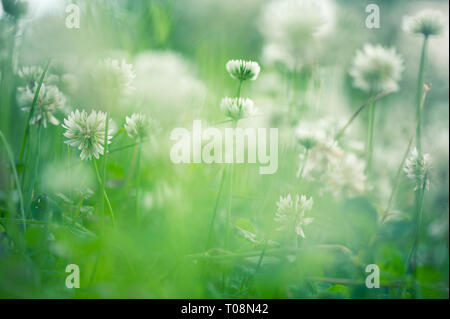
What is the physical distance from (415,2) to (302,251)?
8.97 ft

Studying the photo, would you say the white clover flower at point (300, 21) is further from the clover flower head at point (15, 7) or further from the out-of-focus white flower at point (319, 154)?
the clover flower head at point (15, 7)

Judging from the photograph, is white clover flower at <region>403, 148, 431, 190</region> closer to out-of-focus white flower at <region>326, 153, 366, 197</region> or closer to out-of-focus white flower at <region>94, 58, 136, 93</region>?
out-of-focus white flower at <region>326, 153, 366, 197</region>

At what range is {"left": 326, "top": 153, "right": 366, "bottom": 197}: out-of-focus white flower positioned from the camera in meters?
0.99

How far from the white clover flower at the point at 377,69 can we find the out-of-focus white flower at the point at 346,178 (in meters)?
0.28

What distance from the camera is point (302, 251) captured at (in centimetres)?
70

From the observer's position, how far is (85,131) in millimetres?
655

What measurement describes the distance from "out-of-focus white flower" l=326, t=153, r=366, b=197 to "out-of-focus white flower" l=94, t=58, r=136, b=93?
0.59 m

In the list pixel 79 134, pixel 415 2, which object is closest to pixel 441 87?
pixel 415 2

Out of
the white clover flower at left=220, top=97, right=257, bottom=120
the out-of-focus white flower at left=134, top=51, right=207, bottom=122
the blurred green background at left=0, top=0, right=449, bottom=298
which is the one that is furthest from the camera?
the out-of-focus white flower at left=134, top=51, right=207, bottom=122

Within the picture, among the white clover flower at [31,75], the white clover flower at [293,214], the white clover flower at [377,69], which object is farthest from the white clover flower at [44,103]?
the white clover flower at [377,69]

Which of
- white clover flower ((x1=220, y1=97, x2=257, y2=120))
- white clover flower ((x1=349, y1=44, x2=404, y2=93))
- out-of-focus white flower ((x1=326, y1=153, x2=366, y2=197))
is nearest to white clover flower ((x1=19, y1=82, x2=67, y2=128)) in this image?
white clover flower ((x1=220, y1=97, x2=257, y2=120))

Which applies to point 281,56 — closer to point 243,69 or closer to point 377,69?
point 377,69

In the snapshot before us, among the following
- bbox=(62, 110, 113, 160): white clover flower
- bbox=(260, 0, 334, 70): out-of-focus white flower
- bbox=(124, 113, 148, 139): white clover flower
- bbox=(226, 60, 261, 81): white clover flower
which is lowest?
bbox=(62, 110, 113, 160): white clover flower
